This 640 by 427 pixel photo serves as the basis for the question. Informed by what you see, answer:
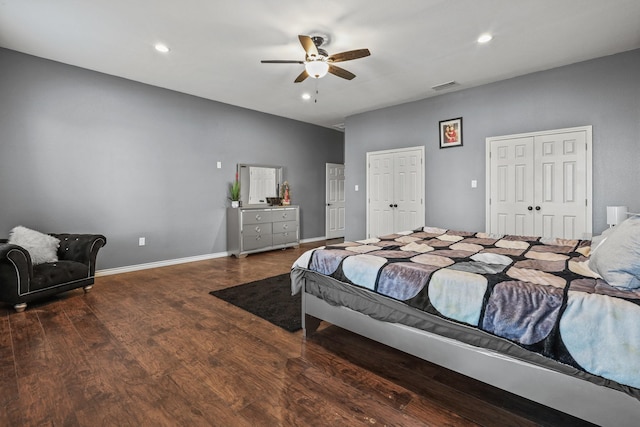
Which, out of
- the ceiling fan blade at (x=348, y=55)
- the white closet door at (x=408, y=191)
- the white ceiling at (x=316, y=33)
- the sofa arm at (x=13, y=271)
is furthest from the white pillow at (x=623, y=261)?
the sofa arm at (x=13, y=271)

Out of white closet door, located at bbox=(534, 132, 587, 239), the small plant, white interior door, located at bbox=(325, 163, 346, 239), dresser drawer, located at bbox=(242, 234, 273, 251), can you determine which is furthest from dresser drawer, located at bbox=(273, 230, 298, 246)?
white closet door, located at bbox=(534, 132, 587, 239)

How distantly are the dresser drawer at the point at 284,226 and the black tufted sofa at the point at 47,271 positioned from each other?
2.96 metres

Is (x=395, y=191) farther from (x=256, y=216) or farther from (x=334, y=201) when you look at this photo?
(x=256, y=216)

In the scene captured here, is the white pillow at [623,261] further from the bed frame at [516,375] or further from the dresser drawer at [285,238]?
the dresser drawer at [285,238]

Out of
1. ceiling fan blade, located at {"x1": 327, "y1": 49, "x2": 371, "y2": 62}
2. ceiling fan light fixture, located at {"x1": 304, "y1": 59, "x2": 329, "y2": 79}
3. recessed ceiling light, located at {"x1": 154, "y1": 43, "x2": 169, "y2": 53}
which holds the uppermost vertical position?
recessed ceiling light, located at {"x1": 154, "y1": 43, "x2": 169, "y2": 53}

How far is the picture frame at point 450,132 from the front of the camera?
15.4 feet

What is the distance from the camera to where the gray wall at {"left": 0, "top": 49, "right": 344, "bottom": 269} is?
11.7ft

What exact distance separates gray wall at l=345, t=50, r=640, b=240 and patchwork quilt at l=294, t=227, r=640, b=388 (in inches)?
69.9

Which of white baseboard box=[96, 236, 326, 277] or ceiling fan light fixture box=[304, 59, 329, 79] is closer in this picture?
ceiling fan light fixture box=[304, 59, 329, 79]

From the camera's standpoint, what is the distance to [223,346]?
7.32 ft

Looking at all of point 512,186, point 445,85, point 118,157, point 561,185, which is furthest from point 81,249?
point 561,185

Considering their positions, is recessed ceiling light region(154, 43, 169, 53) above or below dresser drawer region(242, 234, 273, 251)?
above

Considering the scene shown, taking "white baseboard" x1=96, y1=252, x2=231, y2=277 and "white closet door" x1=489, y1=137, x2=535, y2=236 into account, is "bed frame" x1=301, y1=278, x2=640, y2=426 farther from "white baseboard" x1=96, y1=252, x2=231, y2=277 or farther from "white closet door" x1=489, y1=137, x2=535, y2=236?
"white baseboard" x1=96, y1=252, x2=231, y2=277

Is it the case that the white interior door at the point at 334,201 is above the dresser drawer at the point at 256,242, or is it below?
above
